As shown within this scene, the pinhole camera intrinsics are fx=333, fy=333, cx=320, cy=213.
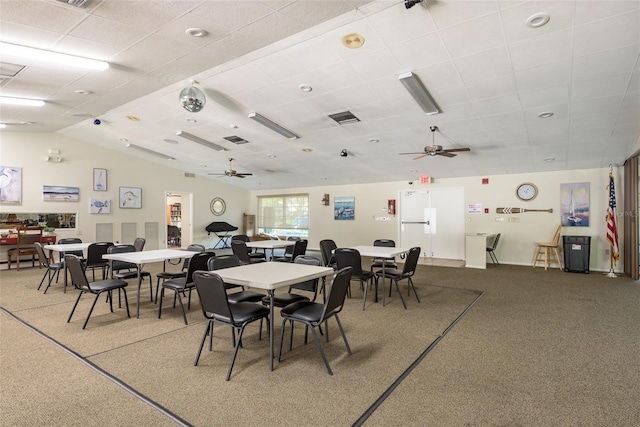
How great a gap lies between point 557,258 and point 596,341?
16.8 ft

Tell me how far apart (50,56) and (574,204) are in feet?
33.2

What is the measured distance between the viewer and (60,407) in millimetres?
2197

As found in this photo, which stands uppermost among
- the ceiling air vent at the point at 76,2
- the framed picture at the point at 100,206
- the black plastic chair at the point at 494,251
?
the ceiling air vent at the point at 76,2

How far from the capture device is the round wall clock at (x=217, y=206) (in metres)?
12.5

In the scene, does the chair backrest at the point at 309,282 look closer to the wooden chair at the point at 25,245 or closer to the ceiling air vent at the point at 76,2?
the ceiling air vent at the point at 76,2

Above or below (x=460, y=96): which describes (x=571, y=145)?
below

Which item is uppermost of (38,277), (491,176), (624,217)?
(491,176)

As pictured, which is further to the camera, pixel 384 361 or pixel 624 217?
pixel 624 217

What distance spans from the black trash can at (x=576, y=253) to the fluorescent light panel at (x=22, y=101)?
10870 millimetres

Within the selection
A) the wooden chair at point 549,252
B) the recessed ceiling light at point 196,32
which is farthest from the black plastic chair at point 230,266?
the wooden chair at point 549,252

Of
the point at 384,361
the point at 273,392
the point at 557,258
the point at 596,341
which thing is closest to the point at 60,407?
the point at 273,392

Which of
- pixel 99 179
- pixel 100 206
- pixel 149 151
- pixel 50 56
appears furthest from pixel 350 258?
pixel 99 179

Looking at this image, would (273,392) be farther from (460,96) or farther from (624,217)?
(624,217)

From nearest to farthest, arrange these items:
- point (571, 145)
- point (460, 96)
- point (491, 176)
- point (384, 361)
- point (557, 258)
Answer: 1. point (384, 361)
2. point (460, 96)
3. point (571, 145)
4. point (557, 258)
5. point (491, 176)
